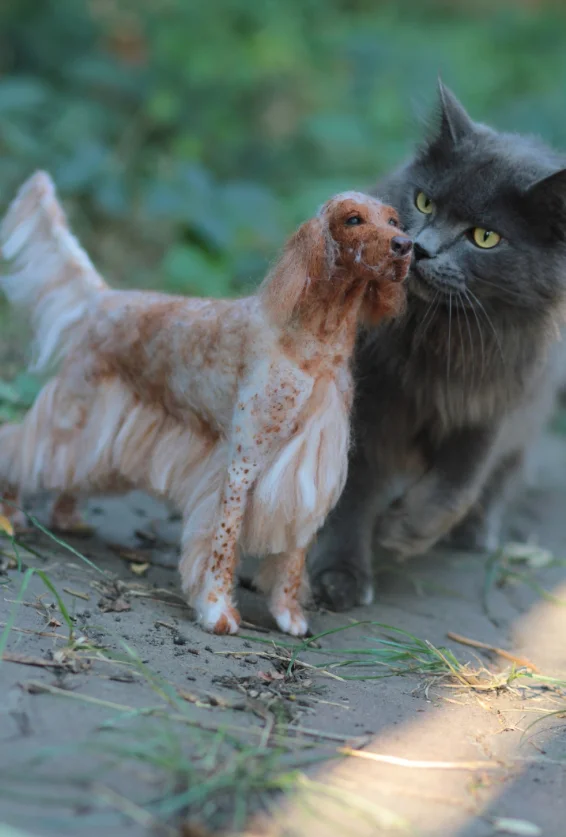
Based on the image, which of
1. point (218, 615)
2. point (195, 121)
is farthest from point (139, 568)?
point (195, 121)

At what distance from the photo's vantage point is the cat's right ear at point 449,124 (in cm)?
250

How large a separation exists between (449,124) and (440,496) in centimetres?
105

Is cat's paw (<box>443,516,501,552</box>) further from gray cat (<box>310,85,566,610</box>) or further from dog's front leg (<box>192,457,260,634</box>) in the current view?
dog's front leg (<box>192,457,260,634</box>)

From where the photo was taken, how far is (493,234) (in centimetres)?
236

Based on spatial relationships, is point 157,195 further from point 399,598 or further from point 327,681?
point 327,681

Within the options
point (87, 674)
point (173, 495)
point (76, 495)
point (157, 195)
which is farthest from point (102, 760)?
point (157, 195)

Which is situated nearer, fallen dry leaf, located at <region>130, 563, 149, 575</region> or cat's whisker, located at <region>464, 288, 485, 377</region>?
cat's whisker, located at <region>464, 288, 485, 377</region>

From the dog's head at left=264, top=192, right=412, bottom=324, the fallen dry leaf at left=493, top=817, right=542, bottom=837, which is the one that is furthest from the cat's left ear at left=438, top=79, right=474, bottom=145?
the fallen dry leaf at left=493, top=817, right=542, bottom=837

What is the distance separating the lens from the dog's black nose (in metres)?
1.95

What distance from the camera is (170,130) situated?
17.0ft

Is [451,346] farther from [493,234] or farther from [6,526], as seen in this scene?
[6,526]

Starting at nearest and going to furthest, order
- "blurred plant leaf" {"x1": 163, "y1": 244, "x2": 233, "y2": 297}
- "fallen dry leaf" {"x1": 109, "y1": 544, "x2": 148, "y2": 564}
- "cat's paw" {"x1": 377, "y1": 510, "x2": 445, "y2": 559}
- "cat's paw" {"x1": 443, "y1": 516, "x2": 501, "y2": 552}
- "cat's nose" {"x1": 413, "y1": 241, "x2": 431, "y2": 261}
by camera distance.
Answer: "cat's nose" {"x1": 413, "y1": 241, "x2": 431, "y2": 261}
"fallen dry leaf" {"x1": 109, "y1": 544, "x2": 148, "y2": 564}
"cat's paw" {"x1": 377, "y1": 510, "x2": 445, "y2": 559}
"cat's paw" {"x1": 443, "y1": 516, "x2": 501, "y2": 552}
"blurred plant leaf" {"x1": 163, "y1": 244, "x2": 233, "y2": 297}

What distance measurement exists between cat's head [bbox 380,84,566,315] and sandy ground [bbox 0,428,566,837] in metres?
0.91

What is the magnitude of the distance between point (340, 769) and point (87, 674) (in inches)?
20.0
